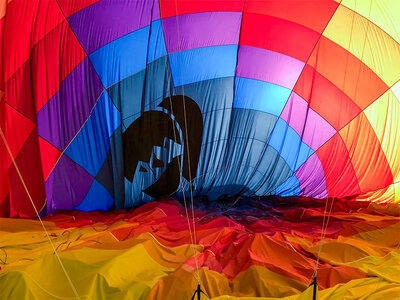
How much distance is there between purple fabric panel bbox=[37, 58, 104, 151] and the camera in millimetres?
3379

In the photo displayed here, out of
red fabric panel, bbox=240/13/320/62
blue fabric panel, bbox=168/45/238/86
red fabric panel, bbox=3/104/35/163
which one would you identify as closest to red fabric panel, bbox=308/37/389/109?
red fabric panel, bbox=240/13/320/62

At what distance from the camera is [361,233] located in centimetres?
280

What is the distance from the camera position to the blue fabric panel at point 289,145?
4.30 meters

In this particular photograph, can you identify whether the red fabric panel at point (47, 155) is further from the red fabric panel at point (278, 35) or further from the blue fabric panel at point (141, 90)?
the red fabric panel at point (278, 35)

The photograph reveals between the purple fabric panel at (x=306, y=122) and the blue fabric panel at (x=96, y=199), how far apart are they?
197 cm

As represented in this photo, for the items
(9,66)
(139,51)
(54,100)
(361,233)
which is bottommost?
(361,233)

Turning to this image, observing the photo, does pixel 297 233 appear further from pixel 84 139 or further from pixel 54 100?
pixel 54 100

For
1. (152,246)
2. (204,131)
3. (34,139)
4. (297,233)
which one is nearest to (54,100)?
(34,139)

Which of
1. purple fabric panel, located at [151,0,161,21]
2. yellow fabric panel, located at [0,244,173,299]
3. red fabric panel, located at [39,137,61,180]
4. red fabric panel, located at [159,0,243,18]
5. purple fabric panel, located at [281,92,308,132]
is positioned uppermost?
red fabric panel, located at [159,0,243,18]

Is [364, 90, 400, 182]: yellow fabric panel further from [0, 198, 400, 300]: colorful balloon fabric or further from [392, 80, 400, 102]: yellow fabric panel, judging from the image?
[0, 198, 400, 300]: colorful balloon fabric

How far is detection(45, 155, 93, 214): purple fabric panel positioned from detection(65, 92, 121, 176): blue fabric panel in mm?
60

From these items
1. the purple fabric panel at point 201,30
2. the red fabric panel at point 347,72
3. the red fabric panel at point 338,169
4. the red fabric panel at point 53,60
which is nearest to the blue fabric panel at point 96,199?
the red fabric panel at point 53,60

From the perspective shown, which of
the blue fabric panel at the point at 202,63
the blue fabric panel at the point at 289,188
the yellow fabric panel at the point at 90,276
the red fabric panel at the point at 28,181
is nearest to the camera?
the yellow fabric panel at the point at 90,276

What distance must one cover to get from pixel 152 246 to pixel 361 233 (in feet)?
4.82
